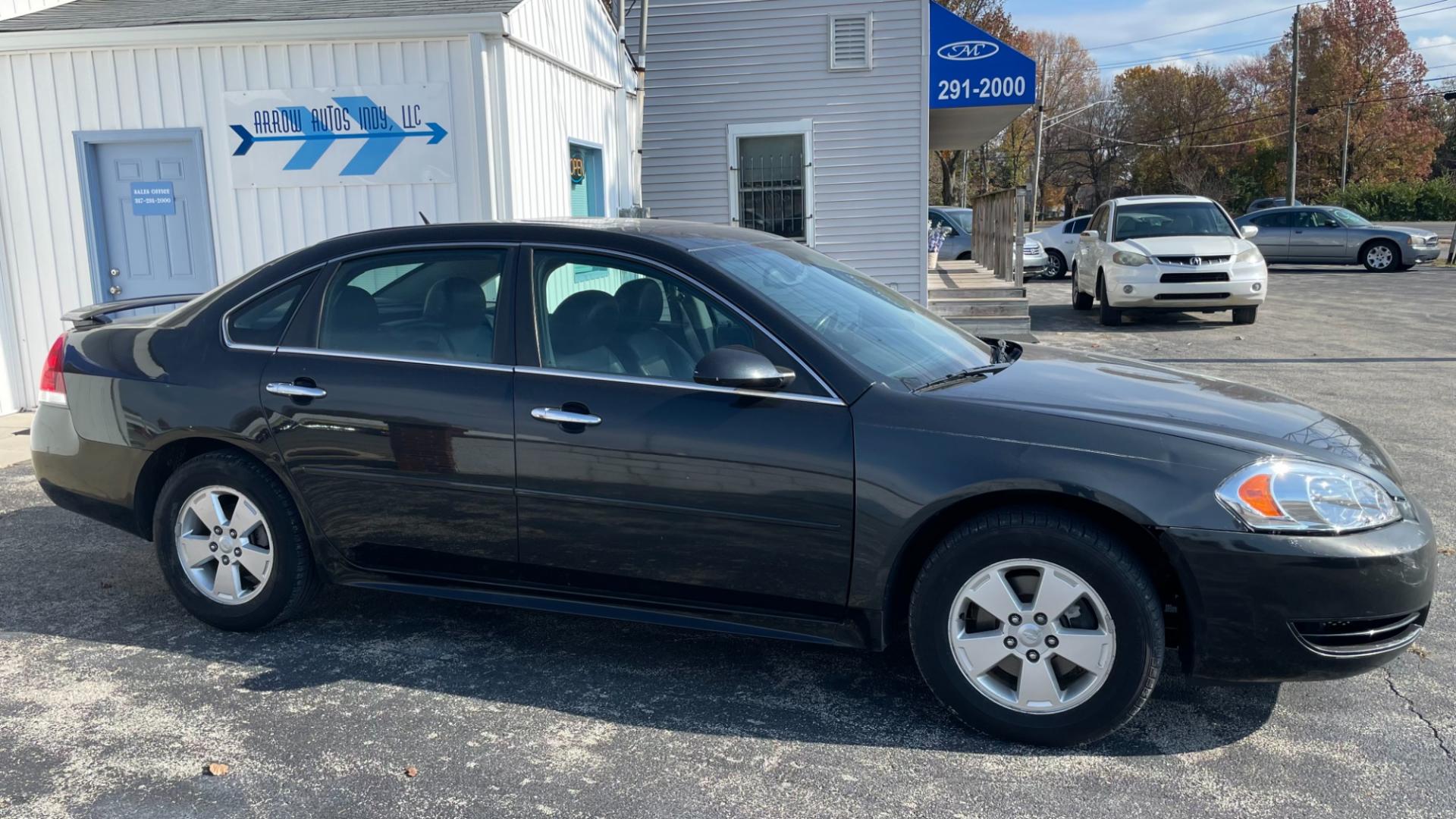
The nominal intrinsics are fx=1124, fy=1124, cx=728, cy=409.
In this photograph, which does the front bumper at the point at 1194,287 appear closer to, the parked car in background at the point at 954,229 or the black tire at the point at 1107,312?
the black tire at the point at 1107,312

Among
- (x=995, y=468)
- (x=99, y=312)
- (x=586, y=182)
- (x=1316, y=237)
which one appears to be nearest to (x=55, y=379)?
(x=99, y=312)

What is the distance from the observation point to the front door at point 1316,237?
23297 mm

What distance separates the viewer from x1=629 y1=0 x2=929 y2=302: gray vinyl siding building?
44.4 ft

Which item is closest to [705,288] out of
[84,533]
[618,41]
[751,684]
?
[751,684]

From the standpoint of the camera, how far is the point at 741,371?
3.46 m

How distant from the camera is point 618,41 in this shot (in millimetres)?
11750

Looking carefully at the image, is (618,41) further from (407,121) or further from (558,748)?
(558,748)

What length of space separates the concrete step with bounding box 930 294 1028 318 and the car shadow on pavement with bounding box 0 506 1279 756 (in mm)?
9756

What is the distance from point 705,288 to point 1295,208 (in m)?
23.8

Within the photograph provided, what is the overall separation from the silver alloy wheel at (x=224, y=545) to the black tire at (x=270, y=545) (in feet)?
0.08

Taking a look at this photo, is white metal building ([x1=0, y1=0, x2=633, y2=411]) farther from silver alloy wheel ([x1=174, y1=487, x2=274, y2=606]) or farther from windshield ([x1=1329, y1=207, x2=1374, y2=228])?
windshield ([x1=1329, y1=207, x2=1374, y2=228])

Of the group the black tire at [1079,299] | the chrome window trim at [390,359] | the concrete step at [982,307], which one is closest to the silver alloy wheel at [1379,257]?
the black tire at [1079,299]

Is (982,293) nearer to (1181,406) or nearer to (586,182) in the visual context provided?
(586,182)

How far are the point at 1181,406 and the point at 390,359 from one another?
8.90 ft
